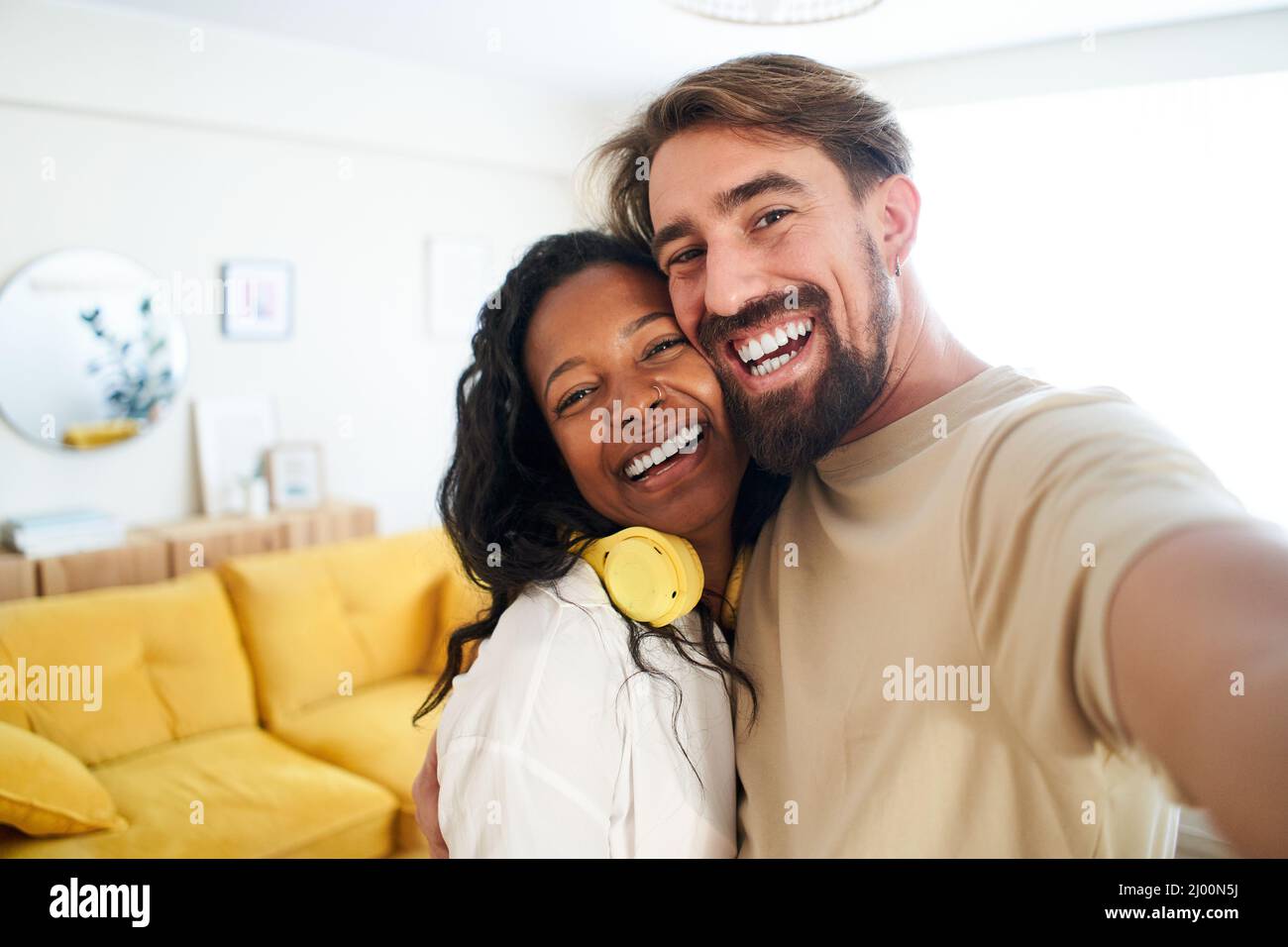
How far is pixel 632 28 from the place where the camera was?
3.98 m

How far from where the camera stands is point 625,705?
1.08 metres

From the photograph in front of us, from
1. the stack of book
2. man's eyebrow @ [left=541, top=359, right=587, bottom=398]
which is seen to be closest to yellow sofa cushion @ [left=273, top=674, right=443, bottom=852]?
the stack of book

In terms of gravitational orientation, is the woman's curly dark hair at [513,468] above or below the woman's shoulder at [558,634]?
above

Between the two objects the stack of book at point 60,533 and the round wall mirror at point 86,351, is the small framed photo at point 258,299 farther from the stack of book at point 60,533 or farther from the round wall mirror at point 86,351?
the stack of book at point 60,533

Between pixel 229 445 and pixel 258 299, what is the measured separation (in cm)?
69

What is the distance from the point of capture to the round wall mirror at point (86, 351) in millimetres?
3637

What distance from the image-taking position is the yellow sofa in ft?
8.11

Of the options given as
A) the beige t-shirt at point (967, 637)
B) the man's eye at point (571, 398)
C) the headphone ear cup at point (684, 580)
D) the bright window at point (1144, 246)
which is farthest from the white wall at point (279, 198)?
the beige t-shirt at point (967, 637)

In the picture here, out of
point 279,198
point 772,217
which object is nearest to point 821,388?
point 772,217

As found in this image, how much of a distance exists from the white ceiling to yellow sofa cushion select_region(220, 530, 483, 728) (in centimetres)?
217

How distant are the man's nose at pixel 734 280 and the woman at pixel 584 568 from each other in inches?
5.2

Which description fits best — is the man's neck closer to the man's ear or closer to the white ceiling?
the man's ear

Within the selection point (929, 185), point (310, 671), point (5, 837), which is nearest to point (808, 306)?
point (5, 837)
